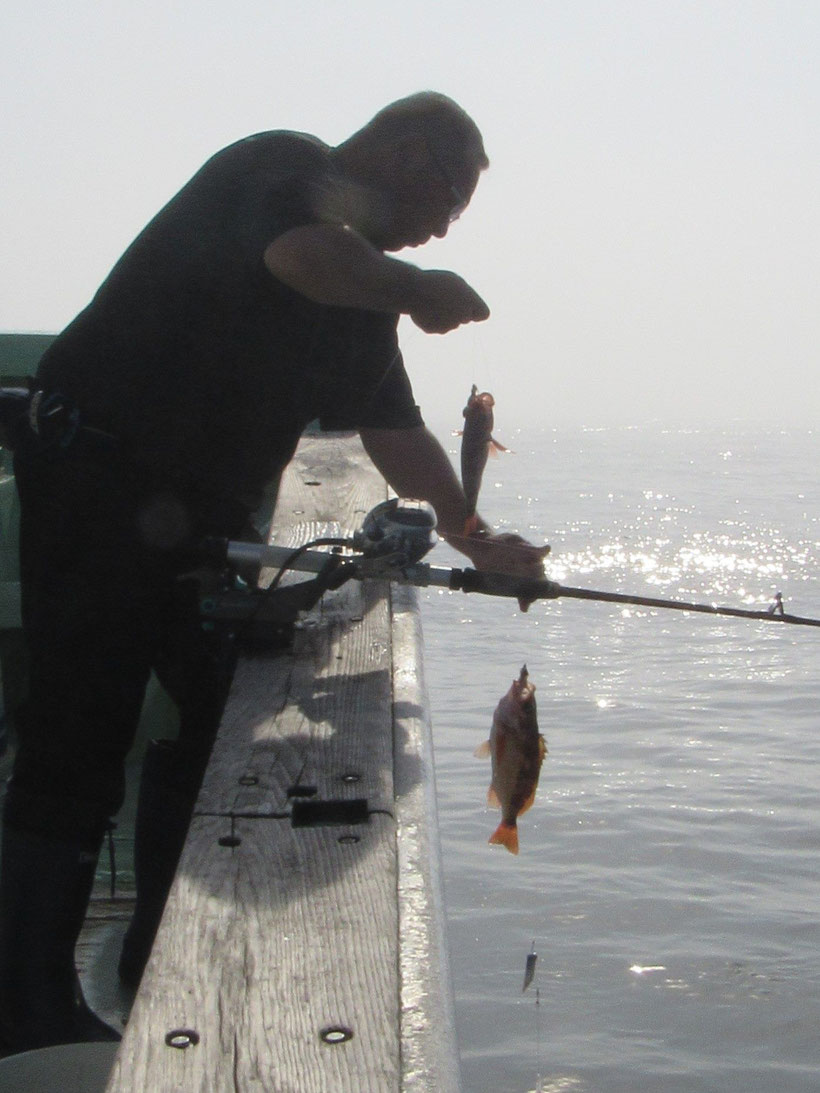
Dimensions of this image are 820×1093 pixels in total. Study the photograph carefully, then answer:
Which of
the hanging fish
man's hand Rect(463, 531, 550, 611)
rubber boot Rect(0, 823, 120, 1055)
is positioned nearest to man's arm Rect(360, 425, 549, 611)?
man's hand Rect(463, 531, 550, 611)

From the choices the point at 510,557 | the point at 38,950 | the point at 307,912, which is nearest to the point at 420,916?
the point at 307,912

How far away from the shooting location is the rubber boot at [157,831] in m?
3.08

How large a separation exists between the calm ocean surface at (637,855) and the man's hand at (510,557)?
2.09 meters

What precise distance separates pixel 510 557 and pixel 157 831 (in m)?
1.02

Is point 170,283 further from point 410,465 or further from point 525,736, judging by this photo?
point 525,736

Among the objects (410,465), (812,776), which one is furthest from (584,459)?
(410,465)

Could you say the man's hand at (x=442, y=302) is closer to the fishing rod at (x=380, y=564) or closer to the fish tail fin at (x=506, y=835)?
the fishing rod at (x=380, y=564)

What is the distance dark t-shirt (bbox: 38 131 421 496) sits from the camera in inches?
111

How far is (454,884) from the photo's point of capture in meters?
6.48

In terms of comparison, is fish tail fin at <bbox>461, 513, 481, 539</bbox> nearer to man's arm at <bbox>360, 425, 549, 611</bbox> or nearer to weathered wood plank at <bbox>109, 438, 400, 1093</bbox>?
man's arm at <bbox>360, 425, 549, 611</bbox>

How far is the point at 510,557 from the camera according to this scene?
3.34 meters

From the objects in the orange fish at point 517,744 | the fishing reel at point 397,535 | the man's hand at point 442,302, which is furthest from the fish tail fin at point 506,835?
the man's hand at point 442,302

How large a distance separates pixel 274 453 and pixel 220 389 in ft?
0.73

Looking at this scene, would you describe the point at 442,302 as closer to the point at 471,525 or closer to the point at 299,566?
the point at 299,566
